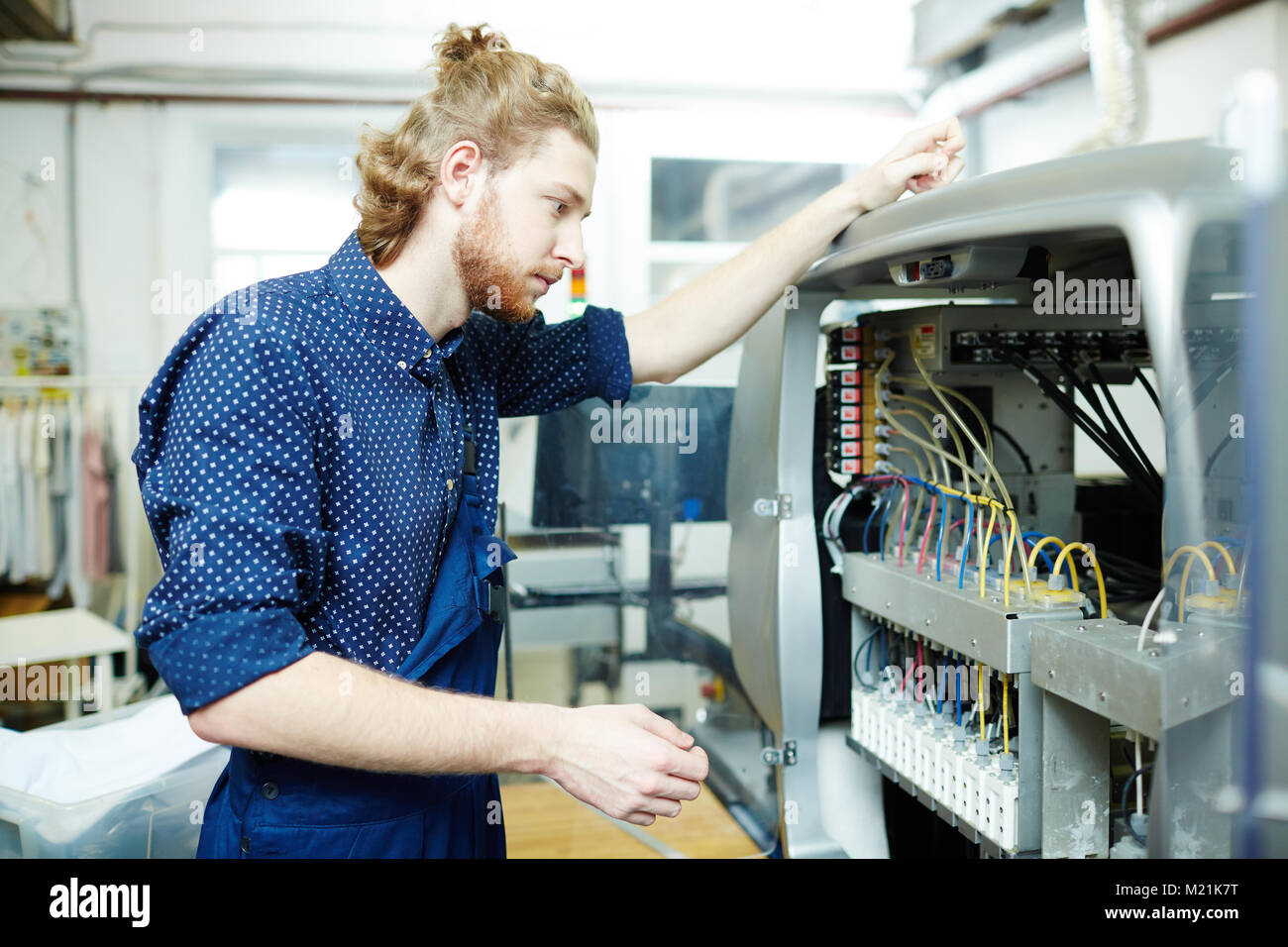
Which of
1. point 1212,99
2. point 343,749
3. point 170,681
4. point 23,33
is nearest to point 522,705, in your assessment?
point 343,749

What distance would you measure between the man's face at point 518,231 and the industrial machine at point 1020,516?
39 cm

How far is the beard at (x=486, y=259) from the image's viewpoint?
1148 millimetres

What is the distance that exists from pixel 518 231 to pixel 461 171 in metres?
0.10

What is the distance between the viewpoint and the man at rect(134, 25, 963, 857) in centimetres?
86

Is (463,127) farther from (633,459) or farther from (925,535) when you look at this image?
(633,459)

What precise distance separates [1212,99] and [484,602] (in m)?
2.83

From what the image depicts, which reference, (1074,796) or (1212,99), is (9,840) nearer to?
(1074,796)

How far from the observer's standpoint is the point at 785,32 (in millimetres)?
4098

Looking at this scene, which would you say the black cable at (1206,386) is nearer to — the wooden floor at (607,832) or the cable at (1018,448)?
the cable at (1018,448)

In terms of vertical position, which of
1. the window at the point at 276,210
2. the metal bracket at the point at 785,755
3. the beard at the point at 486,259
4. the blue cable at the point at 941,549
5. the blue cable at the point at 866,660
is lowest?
the metal bracket at the point at 785,755

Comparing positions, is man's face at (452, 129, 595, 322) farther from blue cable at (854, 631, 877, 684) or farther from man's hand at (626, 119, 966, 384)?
blue cable at (854, 631, 877, 684)

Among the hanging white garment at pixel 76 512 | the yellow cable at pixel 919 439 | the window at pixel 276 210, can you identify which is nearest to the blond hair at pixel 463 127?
the yellow cable at pixel 919 439

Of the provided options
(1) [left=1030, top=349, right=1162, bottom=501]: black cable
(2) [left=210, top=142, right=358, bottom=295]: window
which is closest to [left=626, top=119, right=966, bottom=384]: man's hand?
(1) [left=1030, top=349, right=1162, bottom=501]: black cable

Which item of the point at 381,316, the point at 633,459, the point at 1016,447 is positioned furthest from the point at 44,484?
the point at 1016,447
